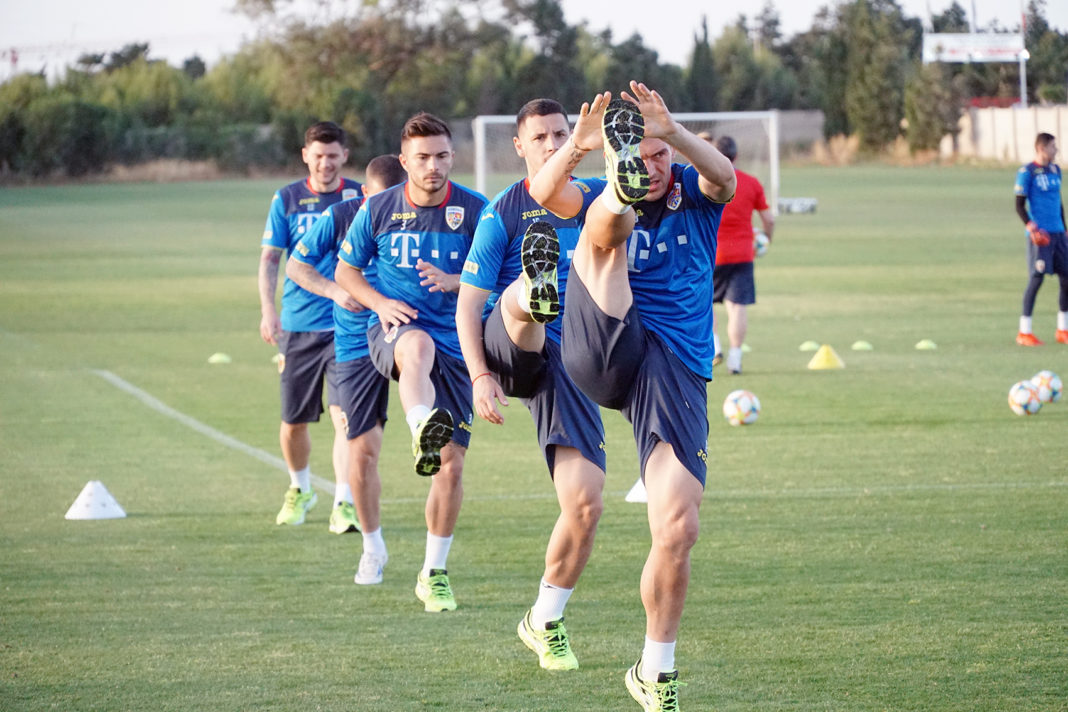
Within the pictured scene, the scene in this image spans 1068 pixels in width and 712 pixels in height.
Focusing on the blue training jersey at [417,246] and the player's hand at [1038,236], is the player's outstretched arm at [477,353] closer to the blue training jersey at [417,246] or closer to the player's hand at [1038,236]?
the blue training jersey at [417,246]

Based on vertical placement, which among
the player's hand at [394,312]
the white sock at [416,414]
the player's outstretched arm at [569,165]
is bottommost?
the white sock at [416,414]

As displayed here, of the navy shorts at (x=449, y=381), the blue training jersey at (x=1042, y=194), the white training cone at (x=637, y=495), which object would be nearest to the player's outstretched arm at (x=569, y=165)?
the navy shorts at (x=449, y=381)

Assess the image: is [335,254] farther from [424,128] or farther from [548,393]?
[548,393]

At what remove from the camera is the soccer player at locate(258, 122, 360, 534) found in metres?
8.34

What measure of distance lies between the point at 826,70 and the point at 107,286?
5954cm

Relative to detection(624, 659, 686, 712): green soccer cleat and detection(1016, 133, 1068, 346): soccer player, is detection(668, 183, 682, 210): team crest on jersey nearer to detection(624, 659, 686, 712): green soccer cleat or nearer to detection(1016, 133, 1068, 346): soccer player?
detection(624, 659, 686, 712): green soccer cleat

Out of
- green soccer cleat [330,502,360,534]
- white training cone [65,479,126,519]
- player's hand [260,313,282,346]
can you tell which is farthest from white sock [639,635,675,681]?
white training cone [65,479,126,519]

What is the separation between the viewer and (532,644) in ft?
18.7

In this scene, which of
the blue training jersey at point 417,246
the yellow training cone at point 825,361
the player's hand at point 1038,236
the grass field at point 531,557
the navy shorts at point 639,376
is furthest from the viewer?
the player's hand at point 1038,236

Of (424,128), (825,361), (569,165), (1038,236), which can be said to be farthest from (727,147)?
(569,165)

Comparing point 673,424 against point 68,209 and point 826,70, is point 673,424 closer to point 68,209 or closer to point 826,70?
point 68,209

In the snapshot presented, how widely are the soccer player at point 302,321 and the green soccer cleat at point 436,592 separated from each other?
1809mm

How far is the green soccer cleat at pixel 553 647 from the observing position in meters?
5.59

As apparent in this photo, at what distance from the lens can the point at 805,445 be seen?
34.0ft
